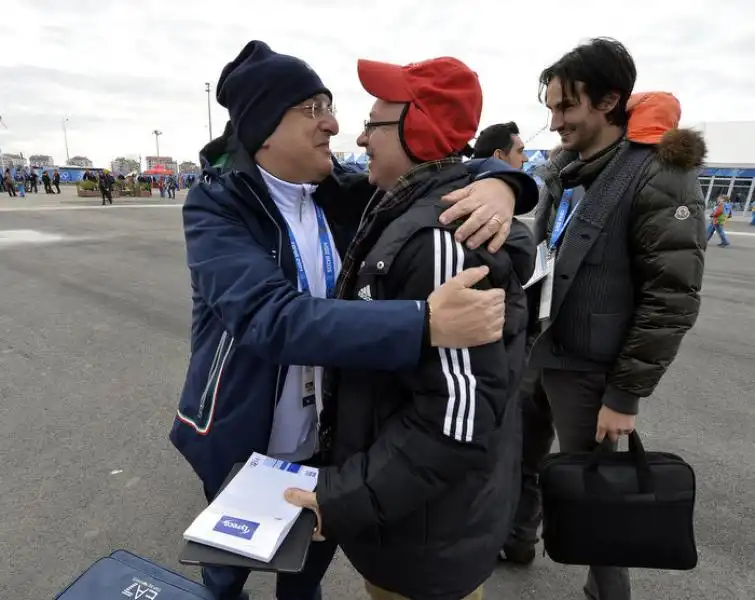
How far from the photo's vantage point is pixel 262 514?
109 centimetres

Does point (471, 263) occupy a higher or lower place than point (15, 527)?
higher

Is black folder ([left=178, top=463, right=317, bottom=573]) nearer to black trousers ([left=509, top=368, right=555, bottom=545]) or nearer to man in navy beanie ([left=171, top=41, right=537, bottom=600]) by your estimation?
man in navy beanie ([left=171, top=41, right=537, bottom=600])

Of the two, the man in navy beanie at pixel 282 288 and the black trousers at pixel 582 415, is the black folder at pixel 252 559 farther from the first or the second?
the black trousers at pixel 582 415

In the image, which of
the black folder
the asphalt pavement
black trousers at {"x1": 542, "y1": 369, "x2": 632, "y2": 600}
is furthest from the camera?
the asphalt pavement

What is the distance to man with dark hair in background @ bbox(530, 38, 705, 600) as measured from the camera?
1.66 meters

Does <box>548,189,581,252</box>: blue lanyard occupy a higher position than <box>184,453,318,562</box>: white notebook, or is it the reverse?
<box>548,189,581,252</box>: blue lanyard

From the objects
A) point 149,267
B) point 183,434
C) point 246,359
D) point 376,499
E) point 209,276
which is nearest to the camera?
point 376,499

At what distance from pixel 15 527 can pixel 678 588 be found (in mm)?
3196

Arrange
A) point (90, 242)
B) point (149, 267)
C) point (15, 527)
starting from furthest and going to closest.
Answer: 1. point (90, 242)
2. point (149, 267)
3. point (15, 527)

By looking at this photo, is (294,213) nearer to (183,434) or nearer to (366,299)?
(366,299)

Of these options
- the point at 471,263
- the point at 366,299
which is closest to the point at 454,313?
the point at 471,263

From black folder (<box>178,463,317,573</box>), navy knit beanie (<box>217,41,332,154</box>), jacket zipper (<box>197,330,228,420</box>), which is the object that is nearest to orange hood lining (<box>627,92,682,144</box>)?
navy knit beanie (<box>217,41,332,154</box>)

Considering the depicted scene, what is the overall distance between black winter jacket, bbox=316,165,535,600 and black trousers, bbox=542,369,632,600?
660 millimetres

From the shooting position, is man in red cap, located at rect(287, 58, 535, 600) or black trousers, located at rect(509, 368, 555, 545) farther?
black trousers, located at rect(509, 368, 555, 545)
